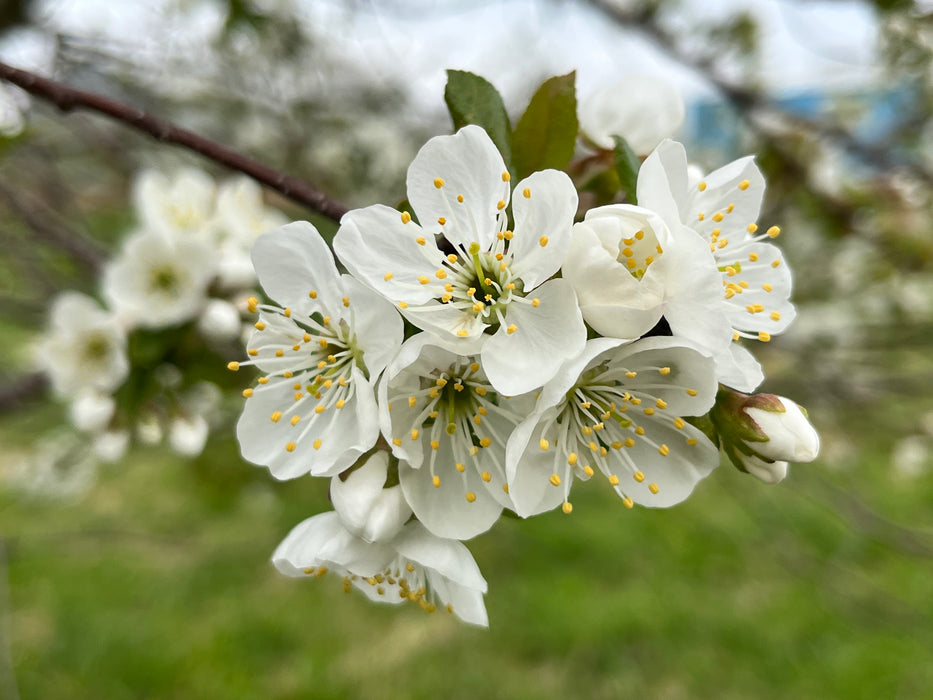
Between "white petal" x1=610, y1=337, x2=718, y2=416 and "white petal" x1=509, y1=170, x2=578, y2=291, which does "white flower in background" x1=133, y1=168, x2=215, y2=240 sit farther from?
"white petal" x1=610, y1=337, x2=718, y2=416

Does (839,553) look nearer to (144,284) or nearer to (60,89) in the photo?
(144,284)

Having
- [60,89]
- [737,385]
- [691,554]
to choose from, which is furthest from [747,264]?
[691,554]

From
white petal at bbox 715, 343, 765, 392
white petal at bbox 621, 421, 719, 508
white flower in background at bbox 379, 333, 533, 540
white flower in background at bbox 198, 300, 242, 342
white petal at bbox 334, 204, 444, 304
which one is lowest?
white flower in background at bbox 198, 300, 242, 342

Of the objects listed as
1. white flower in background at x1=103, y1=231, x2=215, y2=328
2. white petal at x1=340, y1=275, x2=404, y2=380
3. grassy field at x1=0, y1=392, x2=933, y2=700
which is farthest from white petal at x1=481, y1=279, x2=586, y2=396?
grassy field at x1=0, y1=392, x2=933, y2=700

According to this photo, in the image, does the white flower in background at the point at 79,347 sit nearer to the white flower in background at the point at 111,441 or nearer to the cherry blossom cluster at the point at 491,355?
the white flower in background at the point at 111,441

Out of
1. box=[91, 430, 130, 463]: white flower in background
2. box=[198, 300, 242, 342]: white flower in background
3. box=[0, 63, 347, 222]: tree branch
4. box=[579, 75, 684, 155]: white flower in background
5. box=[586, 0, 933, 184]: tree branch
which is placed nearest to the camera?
box=[0, 63, 347, 222]: tree branch
